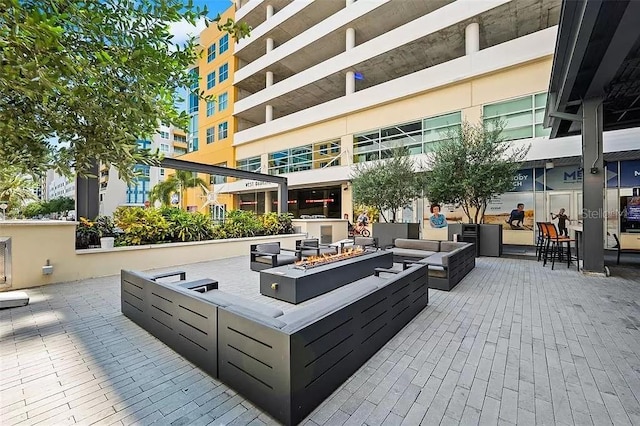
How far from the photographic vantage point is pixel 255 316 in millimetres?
2307

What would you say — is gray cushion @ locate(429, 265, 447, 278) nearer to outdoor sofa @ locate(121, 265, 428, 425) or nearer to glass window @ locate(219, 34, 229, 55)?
outdoor sofa @ locate(121, 265, 428, 425)

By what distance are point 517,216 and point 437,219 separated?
3.24m

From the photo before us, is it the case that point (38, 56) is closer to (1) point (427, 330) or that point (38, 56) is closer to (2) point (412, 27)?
(1) point (427, 330)

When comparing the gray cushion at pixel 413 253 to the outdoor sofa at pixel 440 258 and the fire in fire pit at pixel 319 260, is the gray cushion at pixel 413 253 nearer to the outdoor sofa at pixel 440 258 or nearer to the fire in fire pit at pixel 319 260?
the outdoor sofa at pixel 440 258

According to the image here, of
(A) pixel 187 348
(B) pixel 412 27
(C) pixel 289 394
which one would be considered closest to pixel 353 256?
(A) pixel 187 348

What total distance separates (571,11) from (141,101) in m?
6.01

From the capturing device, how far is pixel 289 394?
6.48ft

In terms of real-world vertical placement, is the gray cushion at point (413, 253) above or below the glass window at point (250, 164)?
below

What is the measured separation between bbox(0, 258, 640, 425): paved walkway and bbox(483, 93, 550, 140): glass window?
356 inches

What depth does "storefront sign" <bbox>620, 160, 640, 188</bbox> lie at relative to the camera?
10492 mm

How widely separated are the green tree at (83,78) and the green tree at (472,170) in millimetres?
8939

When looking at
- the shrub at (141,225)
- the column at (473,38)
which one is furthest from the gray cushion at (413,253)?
the column at (473,38)

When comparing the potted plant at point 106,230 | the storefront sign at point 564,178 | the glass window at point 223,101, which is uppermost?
the glass window at point 223,101

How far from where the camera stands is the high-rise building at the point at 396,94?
37.5 feet
